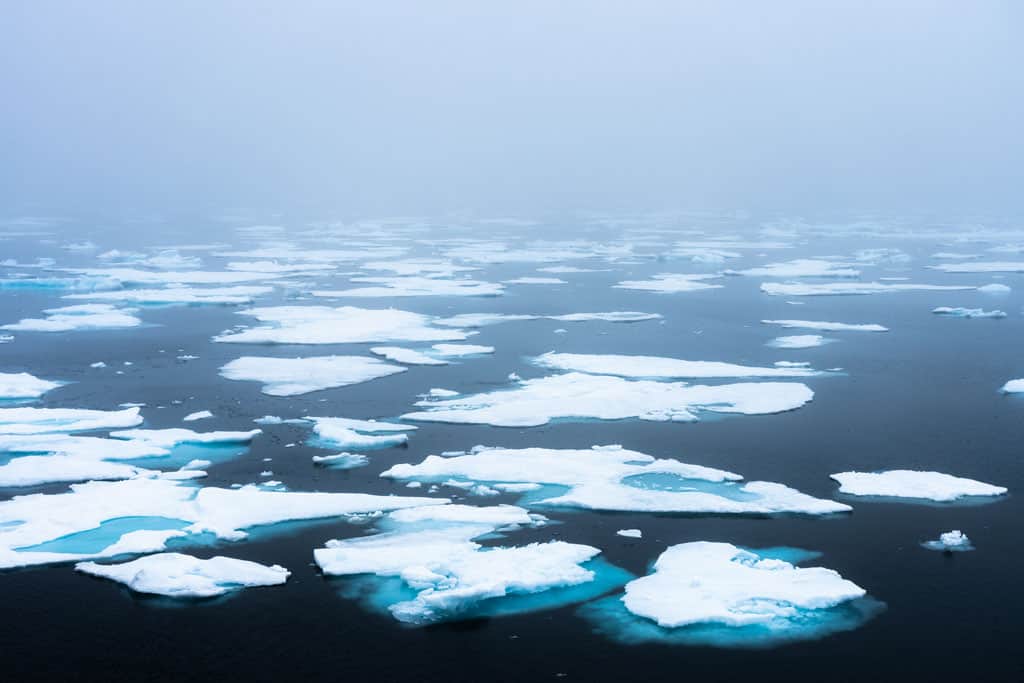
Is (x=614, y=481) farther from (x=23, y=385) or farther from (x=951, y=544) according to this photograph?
(x=23, y=385)

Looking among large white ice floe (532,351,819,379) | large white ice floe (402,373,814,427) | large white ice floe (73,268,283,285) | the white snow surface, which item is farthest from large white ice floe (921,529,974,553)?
large white ice floe (73,268,283,285)

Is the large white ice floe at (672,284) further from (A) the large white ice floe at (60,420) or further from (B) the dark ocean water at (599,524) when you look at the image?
(A) the large white ice floe at (60,420)

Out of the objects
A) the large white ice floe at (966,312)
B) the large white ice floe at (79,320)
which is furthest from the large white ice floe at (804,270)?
the large white ice floe at (79,320)

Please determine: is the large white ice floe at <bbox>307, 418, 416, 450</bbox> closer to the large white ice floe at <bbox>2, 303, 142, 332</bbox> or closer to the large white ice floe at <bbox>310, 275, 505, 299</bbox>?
the large white ice floe at <bbox>2, 303, 142, 332</bbox>

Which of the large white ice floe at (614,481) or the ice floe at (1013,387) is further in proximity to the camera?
the ice floe at (1013,387)

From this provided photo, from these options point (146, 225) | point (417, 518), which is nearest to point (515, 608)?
point (417, 518)
